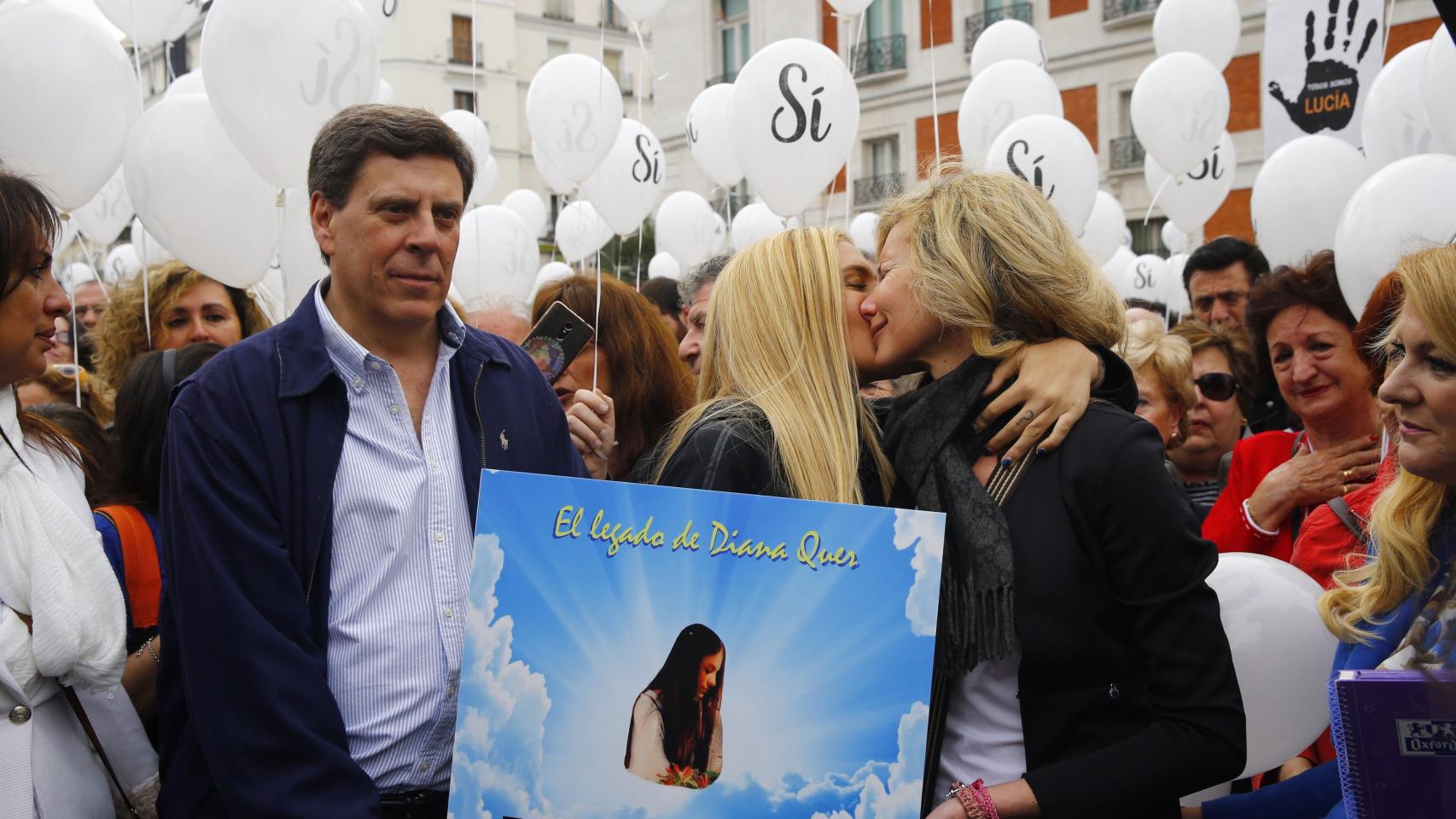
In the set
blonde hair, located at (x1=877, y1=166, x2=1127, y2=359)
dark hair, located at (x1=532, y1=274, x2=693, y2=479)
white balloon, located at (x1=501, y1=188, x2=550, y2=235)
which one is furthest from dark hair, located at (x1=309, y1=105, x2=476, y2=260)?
white balloon, located at (x1=501, y1=188, x2=550, y2=235)

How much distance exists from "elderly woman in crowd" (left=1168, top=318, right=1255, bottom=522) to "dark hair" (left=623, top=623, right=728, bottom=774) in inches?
126

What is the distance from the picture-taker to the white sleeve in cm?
184

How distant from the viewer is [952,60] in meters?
22.5

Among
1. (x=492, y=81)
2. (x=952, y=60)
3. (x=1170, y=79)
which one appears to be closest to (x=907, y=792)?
(x=1170, y=79)

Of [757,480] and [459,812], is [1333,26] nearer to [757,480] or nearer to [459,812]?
[757,480]

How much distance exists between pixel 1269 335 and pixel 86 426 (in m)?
3.32

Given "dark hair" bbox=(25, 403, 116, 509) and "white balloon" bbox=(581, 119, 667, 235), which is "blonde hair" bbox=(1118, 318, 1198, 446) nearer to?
"dark hair" bbox=(25, 403, 116, 509)

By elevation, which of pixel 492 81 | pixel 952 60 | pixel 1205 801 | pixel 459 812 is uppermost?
pixel 492 81

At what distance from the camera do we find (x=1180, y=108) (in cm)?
806

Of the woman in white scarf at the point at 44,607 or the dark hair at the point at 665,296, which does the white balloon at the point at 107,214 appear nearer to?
the dark hair at the point at 665,296

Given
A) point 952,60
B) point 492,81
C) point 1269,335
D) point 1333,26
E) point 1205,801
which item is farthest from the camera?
point 492,81

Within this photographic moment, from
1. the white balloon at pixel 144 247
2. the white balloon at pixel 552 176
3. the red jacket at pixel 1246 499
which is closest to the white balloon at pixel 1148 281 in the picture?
the white balloon at pixel 552 176

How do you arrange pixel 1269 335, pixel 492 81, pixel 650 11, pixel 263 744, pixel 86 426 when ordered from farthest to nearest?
1. pixel 492 81
2. pixel 650 11
3. pixel 1269 335
4. pixel 86 426
5. pixel 263 744

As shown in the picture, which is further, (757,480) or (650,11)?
(650,11)
